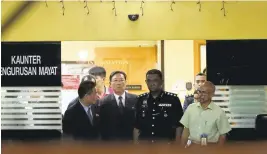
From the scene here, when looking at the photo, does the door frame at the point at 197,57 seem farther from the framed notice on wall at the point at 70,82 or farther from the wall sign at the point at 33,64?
the wall sign at the point at 33,64

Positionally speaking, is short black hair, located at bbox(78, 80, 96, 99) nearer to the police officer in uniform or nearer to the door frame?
the police officer in uniform

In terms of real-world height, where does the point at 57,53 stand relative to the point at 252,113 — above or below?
above

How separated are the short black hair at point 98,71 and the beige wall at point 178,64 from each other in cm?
76

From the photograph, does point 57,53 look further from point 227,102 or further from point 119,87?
point 227,102

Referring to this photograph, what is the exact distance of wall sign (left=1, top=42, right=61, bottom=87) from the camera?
4324 millimetres

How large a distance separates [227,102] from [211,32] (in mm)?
837

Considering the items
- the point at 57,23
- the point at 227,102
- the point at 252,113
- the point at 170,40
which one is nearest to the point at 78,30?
the point at 57,23

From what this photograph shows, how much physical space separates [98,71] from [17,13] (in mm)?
1171

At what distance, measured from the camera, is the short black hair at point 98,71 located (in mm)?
4430

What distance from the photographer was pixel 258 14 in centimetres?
428

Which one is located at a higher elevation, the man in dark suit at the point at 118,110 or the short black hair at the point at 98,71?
the short black hair at the point at 98,71

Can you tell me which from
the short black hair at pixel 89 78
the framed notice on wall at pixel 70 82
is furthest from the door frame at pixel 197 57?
the framed notice on wall at pixel 70 82

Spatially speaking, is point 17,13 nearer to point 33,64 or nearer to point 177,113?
point 33,64

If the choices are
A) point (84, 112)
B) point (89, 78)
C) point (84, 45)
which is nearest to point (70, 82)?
point (89, 78)
